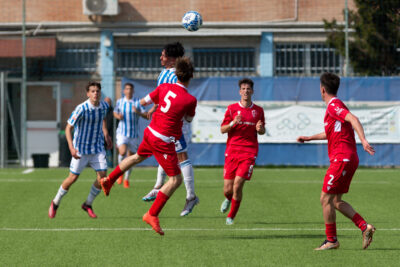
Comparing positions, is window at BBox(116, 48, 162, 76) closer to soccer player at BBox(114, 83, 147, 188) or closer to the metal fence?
the metal fence

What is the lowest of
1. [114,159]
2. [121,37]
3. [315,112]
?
[114,159]

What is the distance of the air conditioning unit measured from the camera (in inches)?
1048

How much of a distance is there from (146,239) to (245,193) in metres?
5.86

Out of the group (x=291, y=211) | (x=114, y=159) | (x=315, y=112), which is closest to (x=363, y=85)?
(x=315, y=112)

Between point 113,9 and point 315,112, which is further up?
point 113,9

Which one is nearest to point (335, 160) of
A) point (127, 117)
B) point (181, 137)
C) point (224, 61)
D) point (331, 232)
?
point (331, 232)

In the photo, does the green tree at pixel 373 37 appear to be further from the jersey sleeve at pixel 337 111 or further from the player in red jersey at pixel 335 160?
the jersey sleeve at pixel 337 111

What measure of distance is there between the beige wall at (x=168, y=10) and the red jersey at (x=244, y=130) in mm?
16614

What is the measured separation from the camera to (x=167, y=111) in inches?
354

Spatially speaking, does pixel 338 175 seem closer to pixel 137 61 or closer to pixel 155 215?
pixel 155 215

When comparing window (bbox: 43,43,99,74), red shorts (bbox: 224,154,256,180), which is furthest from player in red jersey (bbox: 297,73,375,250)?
window (bbox: 43,43,99,74)

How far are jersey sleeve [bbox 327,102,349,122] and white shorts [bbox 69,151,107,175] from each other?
4.12 m

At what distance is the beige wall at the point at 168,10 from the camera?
27.1 meters

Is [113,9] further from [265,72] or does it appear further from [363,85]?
[363,85]
